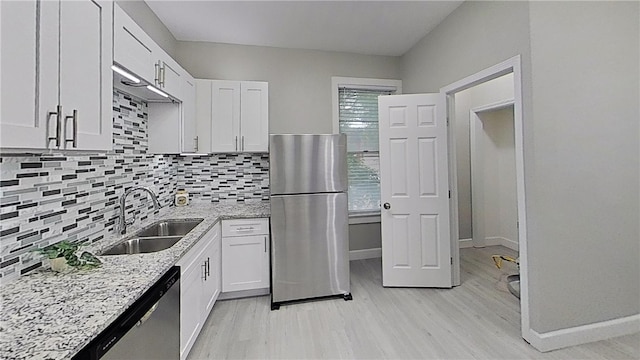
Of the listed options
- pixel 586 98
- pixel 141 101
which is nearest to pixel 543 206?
Result: pixel 586 98

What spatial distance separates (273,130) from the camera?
3520mm

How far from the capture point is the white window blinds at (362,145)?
3.83m

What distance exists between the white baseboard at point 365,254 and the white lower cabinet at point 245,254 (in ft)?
4.68

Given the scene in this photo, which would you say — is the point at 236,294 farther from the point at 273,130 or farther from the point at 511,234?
the point at 511,234

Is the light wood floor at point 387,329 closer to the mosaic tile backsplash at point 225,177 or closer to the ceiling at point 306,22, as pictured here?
the mosaic tile backsplash at point 225,177

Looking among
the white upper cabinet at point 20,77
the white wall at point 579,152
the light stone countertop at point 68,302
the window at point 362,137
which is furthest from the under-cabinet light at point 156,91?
the white wall at point 579,152

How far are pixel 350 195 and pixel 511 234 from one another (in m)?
2.71

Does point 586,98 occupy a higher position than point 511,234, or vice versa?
point 586,98

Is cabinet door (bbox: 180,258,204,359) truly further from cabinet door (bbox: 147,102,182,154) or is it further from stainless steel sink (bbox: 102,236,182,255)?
cabinet door (bbox: 147,102,182,154)

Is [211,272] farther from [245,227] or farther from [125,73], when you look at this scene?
[125,73]

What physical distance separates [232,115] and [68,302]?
227 centimetres

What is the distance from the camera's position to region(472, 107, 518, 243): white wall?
14.4 feet

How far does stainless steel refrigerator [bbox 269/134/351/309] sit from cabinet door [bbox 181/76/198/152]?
0.80m

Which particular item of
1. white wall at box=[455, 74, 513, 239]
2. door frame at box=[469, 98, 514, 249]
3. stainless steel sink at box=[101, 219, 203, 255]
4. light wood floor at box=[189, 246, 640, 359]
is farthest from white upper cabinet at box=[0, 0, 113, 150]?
door frame at box=[469, 98, 514, 249]
